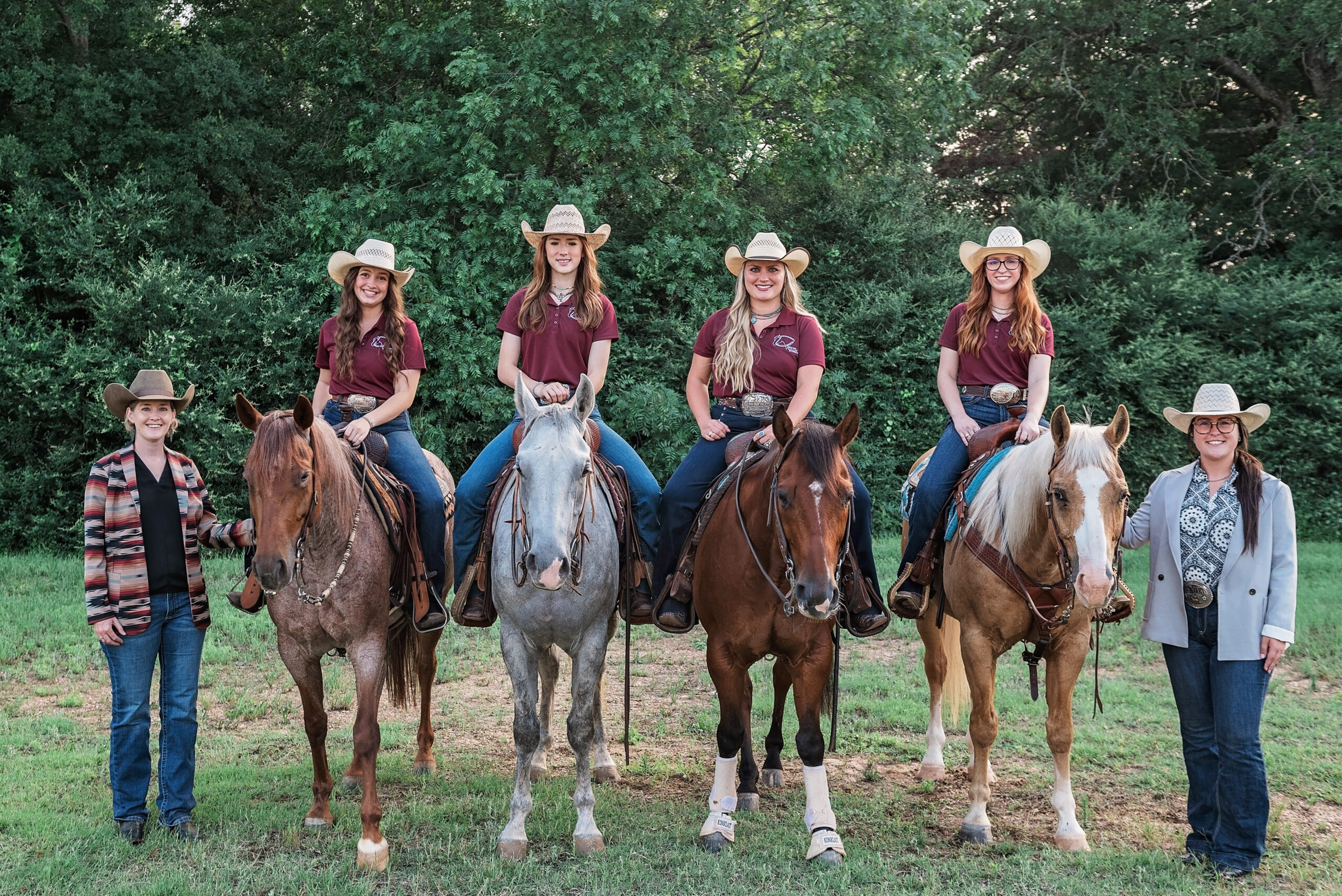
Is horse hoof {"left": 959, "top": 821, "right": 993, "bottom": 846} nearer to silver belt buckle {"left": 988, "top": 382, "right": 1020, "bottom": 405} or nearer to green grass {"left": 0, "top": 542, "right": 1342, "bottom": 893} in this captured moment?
green grass {"left": 0, "top": 542, "right": 1342, "bottom": 893}

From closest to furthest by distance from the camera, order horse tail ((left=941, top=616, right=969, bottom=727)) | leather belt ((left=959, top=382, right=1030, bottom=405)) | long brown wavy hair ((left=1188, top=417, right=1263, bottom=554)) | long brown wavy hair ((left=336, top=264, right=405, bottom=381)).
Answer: long brown wavy hair ((left=1188, top=417, right=1263, bottom=554)) < long brown wavy hair ((left=336, top=264, right=405, bottom=381)) < leather belt ((left=959, top=382, right=1030, bottom=405)) < horse tail ((left=941, top=616, right=969, bottom=727))

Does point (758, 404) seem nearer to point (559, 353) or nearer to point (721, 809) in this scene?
point (559, 353)

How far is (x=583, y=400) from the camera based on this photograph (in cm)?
504

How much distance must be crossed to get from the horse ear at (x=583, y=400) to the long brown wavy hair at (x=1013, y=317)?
254cm

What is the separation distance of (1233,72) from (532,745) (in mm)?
19444

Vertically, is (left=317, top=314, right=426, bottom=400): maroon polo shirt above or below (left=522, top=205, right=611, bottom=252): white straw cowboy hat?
below

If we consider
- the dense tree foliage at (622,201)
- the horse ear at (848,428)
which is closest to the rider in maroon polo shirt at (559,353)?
the horse ear at (848,428)

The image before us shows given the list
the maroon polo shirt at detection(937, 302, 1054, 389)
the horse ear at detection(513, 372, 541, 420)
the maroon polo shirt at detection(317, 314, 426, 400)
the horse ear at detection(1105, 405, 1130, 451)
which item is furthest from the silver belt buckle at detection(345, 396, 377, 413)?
the horse ear at detection(1105, 405, 1130, 451)

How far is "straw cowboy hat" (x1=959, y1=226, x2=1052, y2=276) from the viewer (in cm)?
604

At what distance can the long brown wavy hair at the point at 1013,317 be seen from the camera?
19.4 feet

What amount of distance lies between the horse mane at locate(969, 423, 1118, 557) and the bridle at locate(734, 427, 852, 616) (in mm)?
884

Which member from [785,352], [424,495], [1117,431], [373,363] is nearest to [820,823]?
[1117,431]

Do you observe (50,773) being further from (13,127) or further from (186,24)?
(186,24)

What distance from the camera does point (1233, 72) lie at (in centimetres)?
1825
